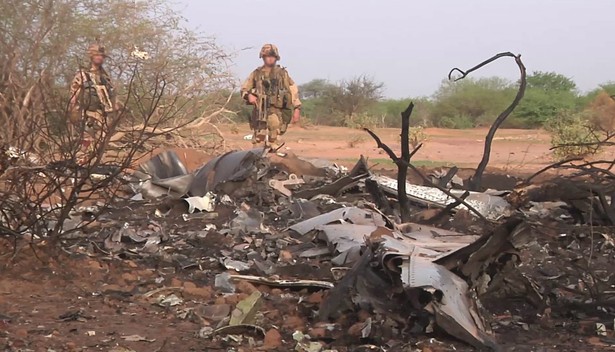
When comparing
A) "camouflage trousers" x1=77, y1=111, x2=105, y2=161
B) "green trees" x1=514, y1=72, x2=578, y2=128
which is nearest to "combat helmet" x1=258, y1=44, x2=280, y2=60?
"camouflage trousers" x1=77, y1=111, x2=105, y2=161

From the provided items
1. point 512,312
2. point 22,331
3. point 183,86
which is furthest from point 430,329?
point 183,86

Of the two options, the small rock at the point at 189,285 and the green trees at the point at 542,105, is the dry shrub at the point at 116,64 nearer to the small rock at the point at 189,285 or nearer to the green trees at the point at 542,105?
the small rock at the point at 189,285

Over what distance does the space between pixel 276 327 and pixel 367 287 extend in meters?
0.50

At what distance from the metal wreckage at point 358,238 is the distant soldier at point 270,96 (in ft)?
6.10

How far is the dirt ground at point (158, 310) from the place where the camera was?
11.5 feet

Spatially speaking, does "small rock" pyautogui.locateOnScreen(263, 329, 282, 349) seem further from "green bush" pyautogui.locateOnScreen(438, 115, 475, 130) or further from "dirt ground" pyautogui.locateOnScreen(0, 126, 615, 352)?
"green bush" pyautogui.locateOnScreen(438, 115, 475, 130)

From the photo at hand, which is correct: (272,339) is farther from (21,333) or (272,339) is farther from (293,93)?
(293,93)

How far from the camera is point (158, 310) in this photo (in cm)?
408

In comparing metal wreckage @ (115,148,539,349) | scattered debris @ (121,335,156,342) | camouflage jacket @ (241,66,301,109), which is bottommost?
scattered debris @ (121,335,156,342)

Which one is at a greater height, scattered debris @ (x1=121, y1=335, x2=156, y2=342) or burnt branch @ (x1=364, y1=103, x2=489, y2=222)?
Result: burnt branch @ (x1=364, y1=103, x2=489, y2=222)

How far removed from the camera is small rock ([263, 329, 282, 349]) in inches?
→ 139

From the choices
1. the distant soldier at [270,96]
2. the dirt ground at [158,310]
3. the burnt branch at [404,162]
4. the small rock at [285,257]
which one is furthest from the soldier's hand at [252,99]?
the small rock at [285,257]

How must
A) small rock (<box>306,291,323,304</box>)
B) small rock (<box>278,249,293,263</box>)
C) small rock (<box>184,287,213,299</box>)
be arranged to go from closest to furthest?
small rock (<box>306,291,323,304</box>)
small rock (<box>184,287,213,299</box>)
small rock (<box>278,249,293,263</box>)

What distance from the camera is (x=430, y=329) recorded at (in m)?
3.58
